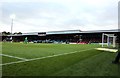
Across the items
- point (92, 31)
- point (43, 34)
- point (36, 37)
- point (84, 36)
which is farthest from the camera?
point (36, 37)

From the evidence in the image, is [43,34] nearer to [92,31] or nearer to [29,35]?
[29,35]

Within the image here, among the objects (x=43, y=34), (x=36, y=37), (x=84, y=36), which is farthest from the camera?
(x=36, y=37)

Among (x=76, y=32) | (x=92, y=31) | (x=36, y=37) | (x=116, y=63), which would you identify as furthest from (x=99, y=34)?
(x=116, y=63)

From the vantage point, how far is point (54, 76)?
515 centimetres

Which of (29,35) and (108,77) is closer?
(108,77)

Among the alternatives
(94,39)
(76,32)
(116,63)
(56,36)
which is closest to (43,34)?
(56,36)

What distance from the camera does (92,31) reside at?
71.9m

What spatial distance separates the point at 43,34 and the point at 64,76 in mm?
Result: 82270

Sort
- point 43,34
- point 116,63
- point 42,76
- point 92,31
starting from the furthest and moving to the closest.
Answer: point 43,34, point 92,31, point 116,63, point 42,76

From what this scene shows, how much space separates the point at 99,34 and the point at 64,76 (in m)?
70.0

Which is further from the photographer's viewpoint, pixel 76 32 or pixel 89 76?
pixel 76 32

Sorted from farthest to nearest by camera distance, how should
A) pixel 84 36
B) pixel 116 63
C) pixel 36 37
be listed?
pixel 36 37 → pixel 84 36 → pixel 116 63

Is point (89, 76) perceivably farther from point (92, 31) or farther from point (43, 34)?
point (43, 34)

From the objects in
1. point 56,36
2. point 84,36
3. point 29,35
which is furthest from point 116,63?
point 29,35
